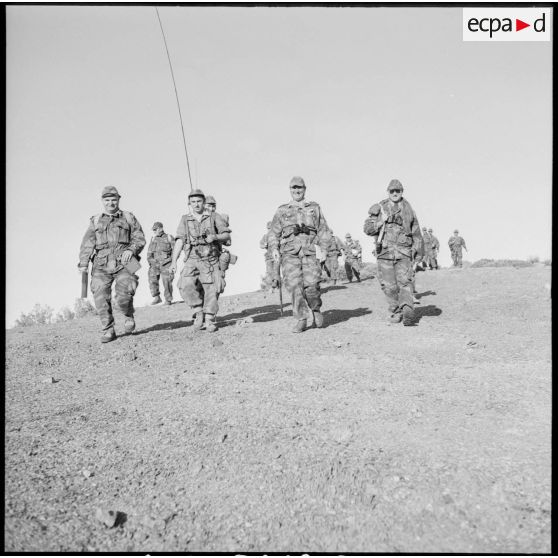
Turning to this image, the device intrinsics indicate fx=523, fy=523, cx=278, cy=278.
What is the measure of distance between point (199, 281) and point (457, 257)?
72.2 feet

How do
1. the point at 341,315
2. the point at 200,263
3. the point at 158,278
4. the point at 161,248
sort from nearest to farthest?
the point at 200,263 → the point at 341,315 → the point at 161,248 → the point at 158,278

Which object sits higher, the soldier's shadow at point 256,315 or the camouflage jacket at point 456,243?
the camouflage jacket at point 456,243

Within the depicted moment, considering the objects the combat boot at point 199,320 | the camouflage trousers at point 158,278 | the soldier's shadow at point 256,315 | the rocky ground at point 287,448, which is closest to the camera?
the rocky ground at point 287,448

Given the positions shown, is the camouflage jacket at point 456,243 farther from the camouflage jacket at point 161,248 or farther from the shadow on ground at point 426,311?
the shadow on ground at point 426,311

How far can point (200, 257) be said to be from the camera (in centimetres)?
819

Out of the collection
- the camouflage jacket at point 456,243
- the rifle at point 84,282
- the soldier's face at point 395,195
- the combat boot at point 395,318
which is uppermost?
the camouflage jacket at point 456,243

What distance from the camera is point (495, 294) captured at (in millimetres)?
11391

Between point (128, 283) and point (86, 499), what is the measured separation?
16.9 ft

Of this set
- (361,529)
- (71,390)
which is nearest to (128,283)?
(71,390)

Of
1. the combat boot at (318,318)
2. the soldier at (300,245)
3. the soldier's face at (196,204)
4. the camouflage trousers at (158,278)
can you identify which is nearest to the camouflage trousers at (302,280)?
the soldier at (300,245)

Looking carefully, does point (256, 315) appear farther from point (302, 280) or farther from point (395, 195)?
point (395, 195)

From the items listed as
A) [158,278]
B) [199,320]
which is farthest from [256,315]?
[158,278]

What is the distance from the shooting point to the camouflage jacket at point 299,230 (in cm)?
782

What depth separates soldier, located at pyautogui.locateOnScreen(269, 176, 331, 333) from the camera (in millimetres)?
7723
